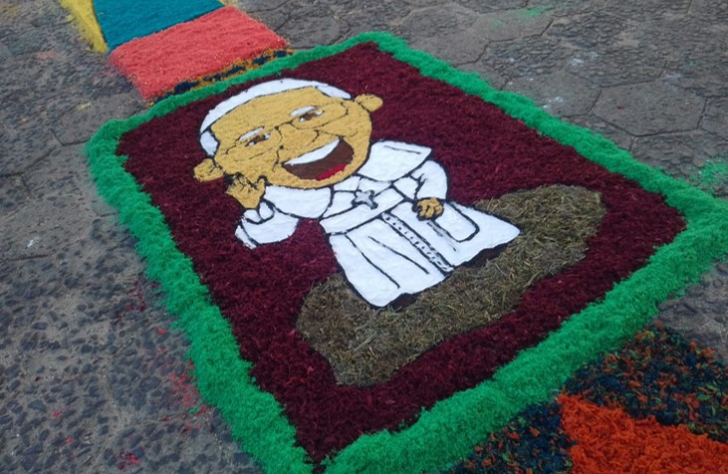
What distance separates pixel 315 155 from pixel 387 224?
48 cm

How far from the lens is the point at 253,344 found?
1734mm

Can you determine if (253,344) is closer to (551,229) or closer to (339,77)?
(551,229)

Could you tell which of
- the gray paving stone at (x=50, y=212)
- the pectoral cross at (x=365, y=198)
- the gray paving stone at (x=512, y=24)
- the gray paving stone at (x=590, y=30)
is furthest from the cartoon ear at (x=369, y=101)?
the gray paving stone at (x=50, y=212)

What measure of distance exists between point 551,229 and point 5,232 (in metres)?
1.78

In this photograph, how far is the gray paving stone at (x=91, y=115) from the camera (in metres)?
2.71

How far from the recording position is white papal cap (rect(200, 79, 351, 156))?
258 cm

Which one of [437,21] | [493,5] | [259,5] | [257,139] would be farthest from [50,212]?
[493,5]

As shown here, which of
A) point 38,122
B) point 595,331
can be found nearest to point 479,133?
point 595,331

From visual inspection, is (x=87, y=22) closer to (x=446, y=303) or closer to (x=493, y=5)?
(x=493, y=5)

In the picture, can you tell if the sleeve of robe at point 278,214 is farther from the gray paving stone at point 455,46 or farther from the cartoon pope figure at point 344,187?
the gray paving stone at point 455,46

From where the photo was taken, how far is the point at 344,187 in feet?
7.32

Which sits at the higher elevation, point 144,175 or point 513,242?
point 513,242

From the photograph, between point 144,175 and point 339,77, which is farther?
point 339,77

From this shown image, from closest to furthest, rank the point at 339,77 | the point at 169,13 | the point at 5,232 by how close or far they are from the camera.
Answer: the point at 5,232 → the point at 339,77 → the point at 169,13
